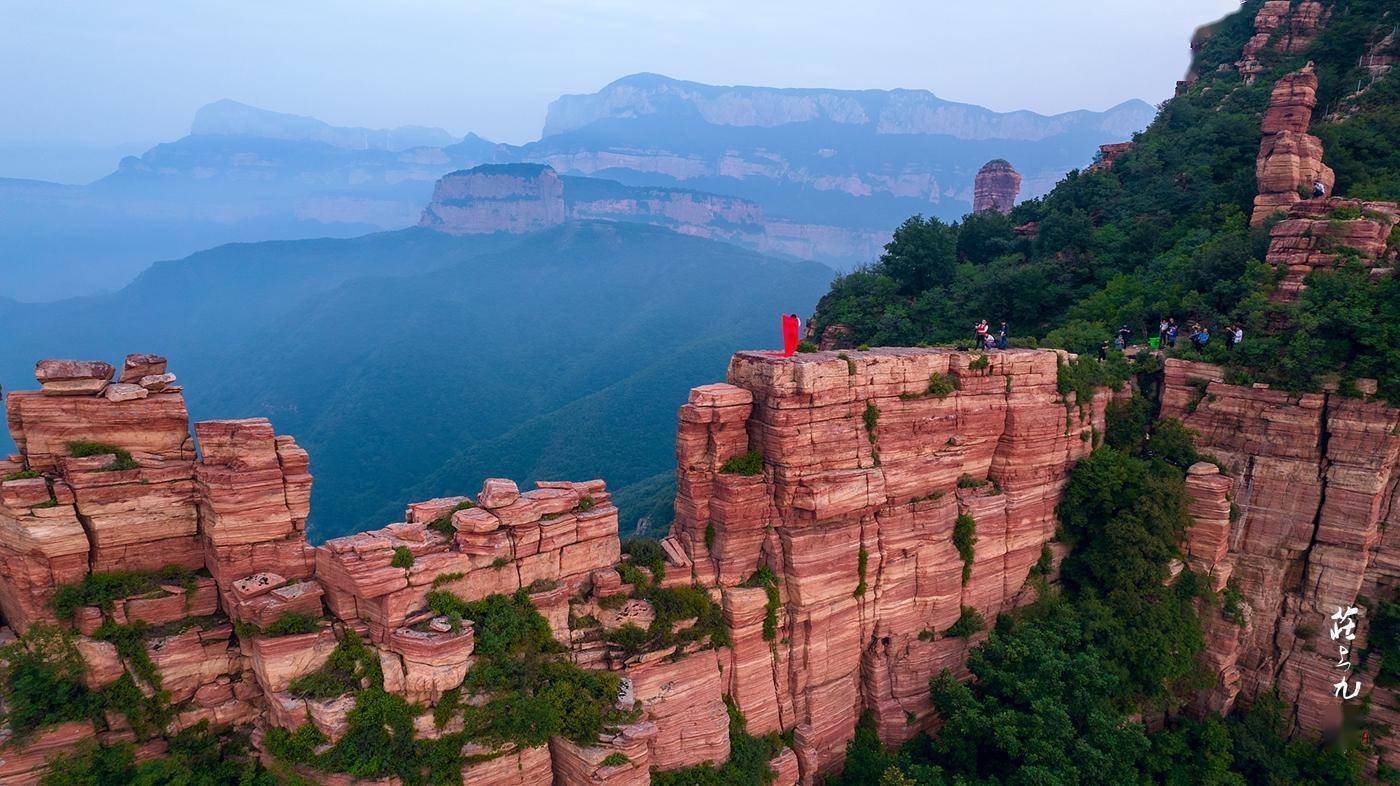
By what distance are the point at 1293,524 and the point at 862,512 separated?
14.7 m

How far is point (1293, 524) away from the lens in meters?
21.3

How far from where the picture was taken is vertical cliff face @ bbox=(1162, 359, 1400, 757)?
20.2 meters

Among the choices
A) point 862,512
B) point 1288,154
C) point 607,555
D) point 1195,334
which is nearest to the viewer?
point 607,555

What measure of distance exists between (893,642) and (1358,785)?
14.9 metres

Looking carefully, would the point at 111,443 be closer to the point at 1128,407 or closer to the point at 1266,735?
the point at 1128,407

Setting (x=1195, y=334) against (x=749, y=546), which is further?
(x=1195, y=334)

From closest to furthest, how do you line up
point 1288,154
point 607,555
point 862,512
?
point 607,555 → point 862,512 → point 1288,154

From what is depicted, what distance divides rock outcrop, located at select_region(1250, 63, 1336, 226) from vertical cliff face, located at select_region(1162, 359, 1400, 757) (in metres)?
11.3

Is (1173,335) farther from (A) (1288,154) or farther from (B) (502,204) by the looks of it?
(B) (502,204)

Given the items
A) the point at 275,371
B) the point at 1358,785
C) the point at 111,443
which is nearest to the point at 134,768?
the point at 111,443

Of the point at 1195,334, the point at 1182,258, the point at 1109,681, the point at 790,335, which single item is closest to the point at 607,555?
the point at 790,335

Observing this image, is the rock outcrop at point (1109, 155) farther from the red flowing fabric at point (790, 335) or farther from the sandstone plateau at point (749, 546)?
the red flowing fabric at point (790, 335)

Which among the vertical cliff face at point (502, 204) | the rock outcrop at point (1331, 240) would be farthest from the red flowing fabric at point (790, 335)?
the vertical cliff face at point (502, 204)

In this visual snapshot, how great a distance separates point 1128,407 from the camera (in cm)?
2367
